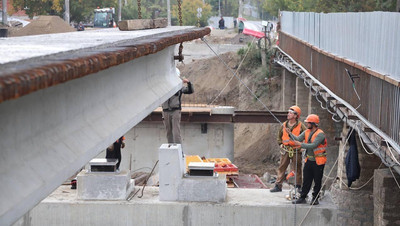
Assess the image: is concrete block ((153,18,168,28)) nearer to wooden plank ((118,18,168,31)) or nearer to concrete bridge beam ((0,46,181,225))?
wooden plank ((118,18,168,31))

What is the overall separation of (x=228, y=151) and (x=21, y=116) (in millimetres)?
23102

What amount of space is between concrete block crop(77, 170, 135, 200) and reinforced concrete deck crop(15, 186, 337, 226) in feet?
0.49

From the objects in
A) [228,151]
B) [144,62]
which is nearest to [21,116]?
[144,62]

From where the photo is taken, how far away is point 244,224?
1512 centimetres

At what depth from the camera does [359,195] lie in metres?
16.2

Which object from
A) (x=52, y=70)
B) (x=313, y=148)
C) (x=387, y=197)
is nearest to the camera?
(x=52, y=70)

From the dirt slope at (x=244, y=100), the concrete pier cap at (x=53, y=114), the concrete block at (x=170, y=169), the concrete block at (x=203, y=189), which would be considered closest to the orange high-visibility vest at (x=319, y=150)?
the concrete block at (x=203, y=189)

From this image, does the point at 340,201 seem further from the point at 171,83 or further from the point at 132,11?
the point at 132,11

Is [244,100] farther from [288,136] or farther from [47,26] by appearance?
[288,136]

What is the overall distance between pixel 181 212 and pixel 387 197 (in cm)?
457

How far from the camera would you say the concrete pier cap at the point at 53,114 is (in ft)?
16.9

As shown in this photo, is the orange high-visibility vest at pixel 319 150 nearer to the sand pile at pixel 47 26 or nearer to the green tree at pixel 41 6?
the sand pile at pixel 47 26

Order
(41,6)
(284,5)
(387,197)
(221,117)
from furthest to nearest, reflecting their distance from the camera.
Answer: (284,5)
(41,6)
(221,117)
(387,197)

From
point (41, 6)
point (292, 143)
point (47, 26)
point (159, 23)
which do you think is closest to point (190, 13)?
point (41, 6)
